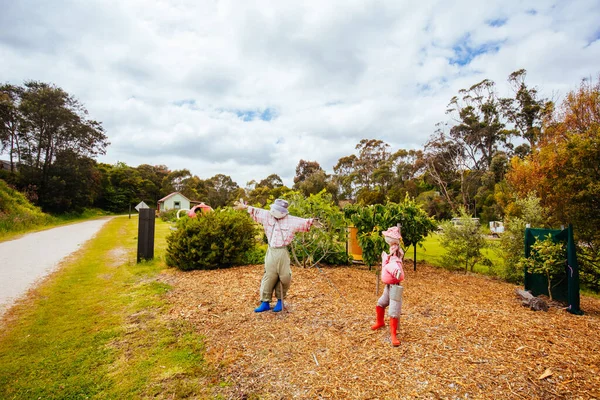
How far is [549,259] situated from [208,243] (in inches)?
288

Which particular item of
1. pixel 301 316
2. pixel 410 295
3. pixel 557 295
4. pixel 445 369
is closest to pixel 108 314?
pixel 301 316

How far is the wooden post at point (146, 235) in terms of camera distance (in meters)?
8.59

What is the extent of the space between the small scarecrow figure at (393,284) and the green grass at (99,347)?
2.08 meters

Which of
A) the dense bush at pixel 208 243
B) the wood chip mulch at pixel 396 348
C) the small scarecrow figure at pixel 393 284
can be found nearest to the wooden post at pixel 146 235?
the dense bush at pixel 208 243

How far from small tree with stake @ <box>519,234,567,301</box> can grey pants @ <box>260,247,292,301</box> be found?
185 inches

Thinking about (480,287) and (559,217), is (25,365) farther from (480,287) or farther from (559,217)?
(559,217)

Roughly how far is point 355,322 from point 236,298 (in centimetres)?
221

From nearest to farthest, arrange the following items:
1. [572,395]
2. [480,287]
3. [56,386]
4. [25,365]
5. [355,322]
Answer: [572,395] → [56,386] → [25,365] → [355,322] → [480,287]

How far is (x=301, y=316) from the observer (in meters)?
4.52

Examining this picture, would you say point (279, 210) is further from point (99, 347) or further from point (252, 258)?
point (252, 258)

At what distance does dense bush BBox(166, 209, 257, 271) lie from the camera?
25.1 ft

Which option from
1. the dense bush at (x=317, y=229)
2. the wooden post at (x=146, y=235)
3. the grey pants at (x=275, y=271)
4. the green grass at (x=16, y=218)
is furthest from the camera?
the green grass at (x=16, y=218)

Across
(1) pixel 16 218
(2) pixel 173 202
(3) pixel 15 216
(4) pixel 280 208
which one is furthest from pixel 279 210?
(2) pixel 173 202

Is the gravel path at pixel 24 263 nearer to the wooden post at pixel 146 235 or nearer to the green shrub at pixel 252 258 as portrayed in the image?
the wooden post at pixel 146 235
